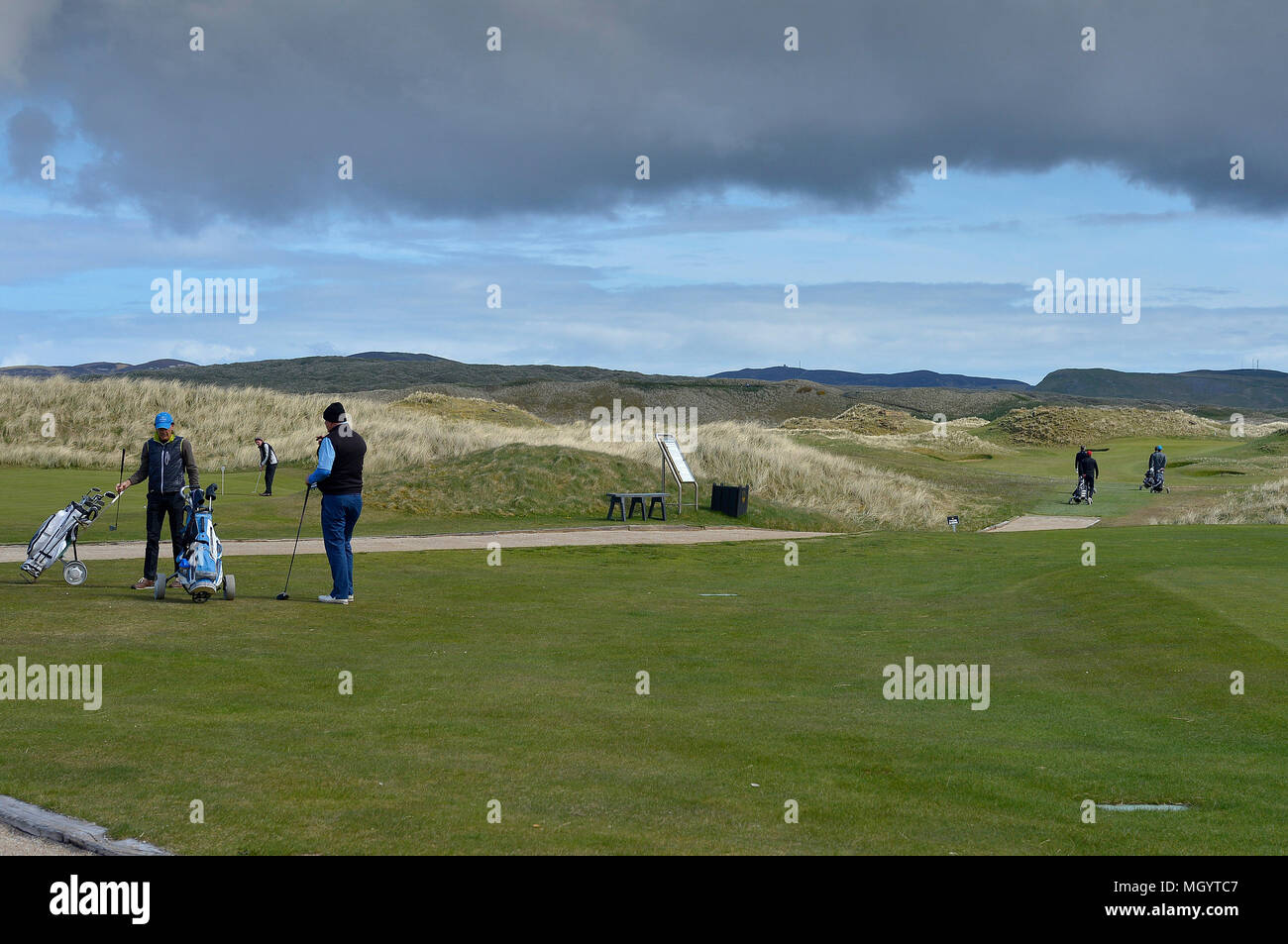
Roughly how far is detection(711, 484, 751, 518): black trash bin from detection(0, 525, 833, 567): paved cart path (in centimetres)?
141

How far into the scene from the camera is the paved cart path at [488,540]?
22.4 metres

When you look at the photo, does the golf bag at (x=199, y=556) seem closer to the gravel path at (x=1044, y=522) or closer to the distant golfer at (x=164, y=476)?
the distant golfer at (x=164, y=476)

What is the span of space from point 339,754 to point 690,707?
332 centimetres

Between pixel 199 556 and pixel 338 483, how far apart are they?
1.95 metres

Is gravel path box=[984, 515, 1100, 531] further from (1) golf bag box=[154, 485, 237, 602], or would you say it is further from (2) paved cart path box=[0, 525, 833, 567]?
(1) golf bag box=[154, 485, 237, 602]

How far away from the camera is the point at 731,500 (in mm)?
35844

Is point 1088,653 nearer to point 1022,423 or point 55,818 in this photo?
point 55,818

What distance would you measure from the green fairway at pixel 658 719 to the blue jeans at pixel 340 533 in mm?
376

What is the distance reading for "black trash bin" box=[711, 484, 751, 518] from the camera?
3556cm

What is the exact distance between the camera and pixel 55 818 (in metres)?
6.58

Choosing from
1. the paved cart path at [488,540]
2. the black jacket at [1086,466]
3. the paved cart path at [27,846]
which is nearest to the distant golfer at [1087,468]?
the black jacket at [1086,466]

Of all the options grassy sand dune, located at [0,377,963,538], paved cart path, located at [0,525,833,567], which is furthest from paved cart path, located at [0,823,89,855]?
grassy sand dune, located at [0,377,963,538]

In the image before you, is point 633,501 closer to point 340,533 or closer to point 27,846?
point 340,533
